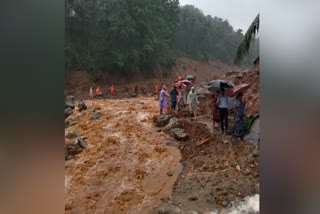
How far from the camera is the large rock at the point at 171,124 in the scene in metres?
6.45

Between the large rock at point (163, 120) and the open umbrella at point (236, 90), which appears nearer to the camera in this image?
the open umbrella at point (236, 90)

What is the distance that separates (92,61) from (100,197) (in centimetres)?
680

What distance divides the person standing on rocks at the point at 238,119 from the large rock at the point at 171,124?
145 cm

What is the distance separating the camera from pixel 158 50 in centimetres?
1132

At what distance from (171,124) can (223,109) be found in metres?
1.48

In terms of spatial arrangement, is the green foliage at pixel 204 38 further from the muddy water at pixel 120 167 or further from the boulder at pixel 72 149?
the boulder at pixel 72 149

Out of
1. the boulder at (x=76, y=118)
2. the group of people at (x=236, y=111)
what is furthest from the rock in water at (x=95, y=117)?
the group of people at (x=236, y=111)

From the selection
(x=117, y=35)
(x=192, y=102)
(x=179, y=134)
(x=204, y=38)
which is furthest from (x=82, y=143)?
(x=204, y=38)

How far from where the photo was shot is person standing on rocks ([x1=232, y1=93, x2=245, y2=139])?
16.5ft

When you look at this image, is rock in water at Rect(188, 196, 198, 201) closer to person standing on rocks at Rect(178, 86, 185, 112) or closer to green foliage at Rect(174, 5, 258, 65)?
person standing on rocks at Rect(178, 86, 185, 112)

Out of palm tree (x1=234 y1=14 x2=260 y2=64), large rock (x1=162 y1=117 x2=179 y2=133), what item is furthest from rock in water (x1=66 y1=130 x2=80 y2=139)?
palm tree (x1=234 y1=14 x2=260 y2=64)

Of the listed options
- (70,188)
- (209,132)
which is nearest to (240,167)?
(209,132)

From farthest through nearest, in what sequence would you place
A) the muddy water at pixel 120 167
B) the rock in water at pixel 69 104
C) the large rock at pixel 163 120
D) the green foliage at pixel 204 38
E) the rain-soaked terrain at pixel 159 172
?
the green foliage at pixel 204 38, the rock in water at pixel 69 104, the large rock at pixel 163 120, the muddy water at pixel 120 167, the rain-soaked terrain at pixel 159 172

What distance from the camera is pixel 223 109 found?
17.5 feet
